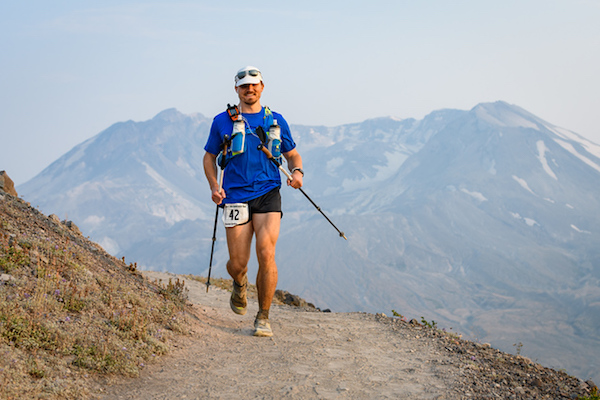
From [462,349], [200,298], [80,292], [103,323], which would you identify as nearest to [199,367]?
[103,323]

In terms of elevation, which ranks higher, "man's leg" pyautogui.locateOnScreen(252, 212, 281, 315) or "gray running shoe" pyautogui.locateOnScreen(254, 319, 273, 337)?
"man's leg" pyautogui.locateOnScreen(252, 212, 281, 315)

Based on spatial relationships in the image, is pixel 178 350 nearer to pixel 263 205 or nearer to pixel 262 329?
pixel 262 329

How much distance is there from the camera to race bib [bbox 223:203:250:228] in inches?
269

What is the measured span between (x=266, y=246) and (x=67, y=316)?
2.27m

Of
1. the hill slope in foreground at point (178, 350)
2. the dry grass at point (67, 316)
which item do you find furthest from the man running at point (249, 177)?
the dry grass at point (67, 316)

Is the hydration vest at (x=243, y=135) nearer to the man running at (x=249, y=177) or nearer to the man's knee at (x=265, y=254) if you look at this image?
the man running at (x=249, y=177)

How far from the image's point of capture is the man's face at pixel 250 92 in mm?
7020

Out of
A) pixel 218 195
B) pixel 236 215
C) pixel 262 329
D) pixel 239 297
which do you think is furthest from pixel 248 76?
pixel 262 329

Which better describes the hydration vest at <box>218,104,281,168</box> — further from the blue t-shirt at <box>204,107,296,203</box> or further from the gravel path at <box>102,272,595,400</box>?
the gravel path at <box>102,272,595,400</box>

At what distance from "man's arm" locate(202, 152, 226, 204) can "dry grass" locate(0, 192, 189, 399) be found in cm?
161

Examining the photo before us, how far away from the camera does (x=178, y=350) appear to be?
6.39 meters

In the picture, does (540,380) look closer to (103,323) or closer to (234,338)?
(234,338)

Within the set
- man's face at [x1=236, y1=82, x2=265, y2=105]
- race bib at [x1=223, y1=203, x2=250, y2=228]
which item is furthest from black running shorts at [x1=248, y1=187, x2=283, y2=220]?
man's face at [x1=236, y1=82, x2=265, y2=105]

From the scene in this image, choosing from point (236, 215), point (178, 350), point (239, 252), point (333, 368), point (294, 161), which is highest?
point (294, 161)
